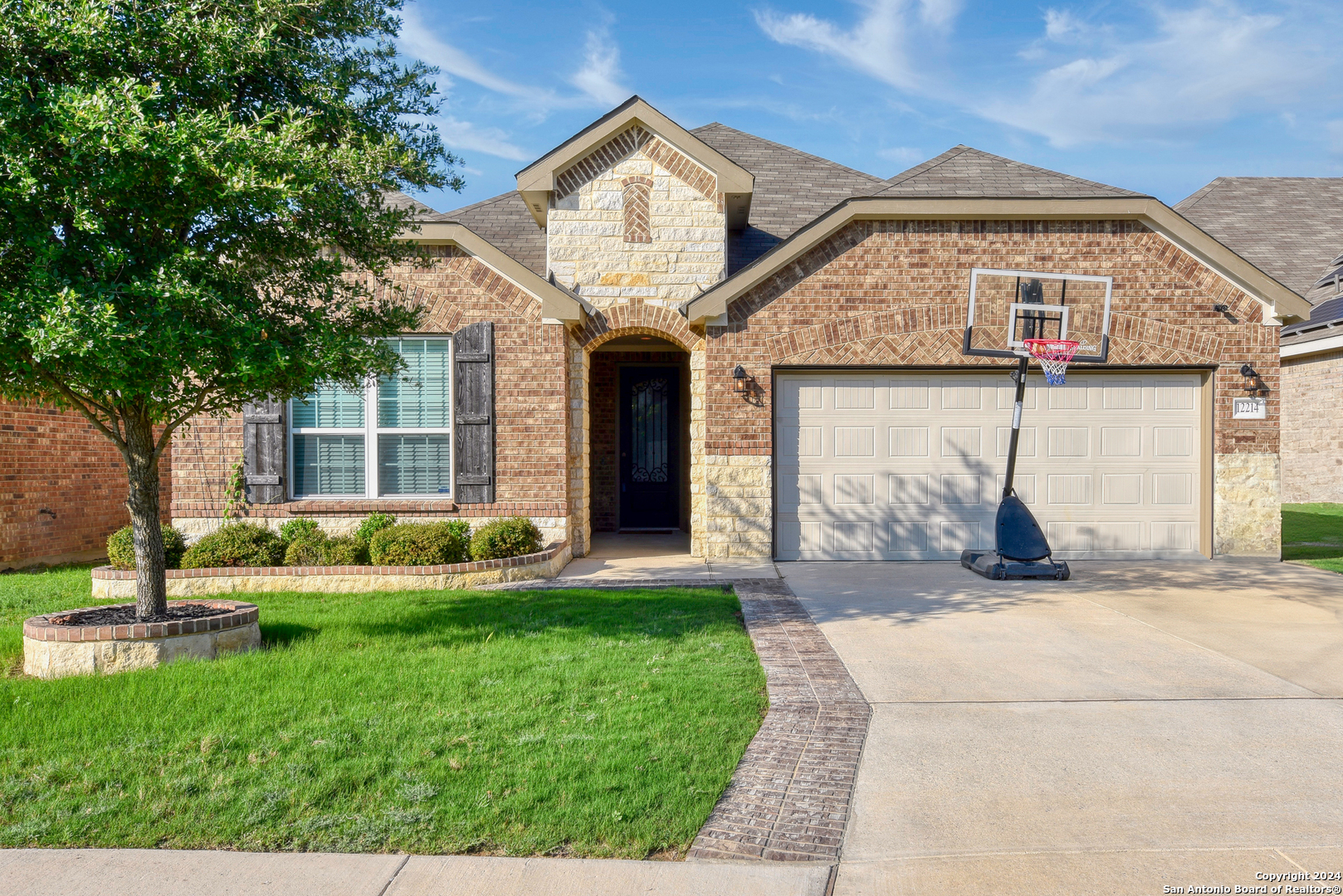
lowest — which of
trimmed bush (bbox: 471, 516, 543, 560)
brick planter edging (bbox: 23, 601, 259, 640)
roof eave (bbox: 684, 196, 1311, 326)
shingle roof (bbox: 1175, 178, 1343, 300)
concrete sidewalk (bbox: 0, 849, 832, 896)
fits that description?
concrete sidewalk (bbox: 0, 849, 832, 896)

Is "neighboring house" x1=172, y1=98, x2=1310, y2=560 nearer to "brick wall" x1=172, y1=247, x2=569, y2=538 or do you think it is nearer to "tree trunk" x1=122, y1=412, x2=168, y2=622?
"brick wall" x1=172, y1=247, x2=569, y2=538

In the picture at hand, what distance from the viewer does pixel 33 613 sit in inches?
283

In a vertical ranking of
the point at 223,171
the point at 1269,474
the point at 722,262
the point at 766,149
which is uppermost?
the point at 766,149

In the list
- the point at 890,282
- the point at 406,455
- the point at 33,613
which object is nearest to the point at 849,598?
the point at 890,282

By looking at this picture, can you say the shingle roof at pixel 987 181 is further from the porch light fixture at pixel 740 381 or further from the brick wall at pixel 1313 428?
the brick wall at pixel 1313 428

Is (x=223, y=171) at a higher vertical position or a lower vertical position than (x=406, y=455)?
higher

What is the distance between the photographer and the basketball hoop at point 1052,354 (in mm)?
8821

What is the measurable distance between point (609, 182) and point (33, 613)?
764 centimetres

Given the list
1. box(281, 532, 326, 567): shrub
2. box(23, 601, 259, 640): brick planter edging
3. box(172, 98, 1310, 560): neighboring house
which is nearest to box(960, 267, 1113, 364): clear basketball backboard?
box(172, 98, 1310, 560): neighboring house

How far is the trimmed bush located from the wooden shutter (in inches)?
27.7

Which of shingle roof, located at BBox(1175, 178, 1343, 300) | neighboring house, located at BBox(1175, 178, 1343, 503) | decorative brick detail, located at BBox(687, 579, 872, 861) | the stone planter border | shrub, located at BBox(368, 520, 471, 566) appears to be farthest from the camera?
shingle roof, located at BBox(1175, 178, 1343, 300)

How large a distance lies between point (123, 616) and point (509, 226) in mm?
7795

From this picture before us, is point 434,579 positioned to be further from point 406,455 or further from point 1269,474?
point 1269,474
